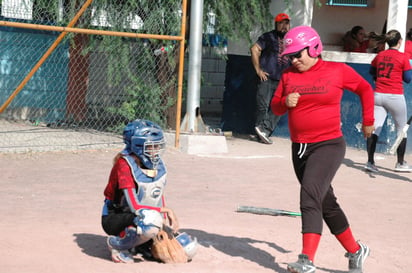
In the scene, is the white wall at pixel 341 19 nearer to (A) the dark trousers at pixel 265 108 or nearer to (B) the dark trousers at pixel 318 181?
(A) the dark trousers at pixel 265 108

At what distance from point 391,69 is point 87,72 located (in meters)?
5.69

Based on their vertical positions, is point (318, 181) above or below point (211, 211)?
above

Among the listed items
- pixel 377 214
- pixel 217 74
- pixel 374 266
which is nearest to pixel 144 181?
pixel 374 266

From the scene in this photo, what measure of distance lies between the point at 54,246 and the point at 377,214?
146 inches

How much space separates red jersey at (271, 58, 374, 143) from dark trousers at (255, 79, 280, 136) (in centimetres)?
707

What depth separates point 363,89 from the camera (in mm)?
5863

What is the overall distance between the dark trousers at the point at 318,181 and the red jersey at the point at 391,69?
503cm

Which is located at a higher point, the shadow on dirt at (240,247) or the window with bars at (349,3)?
the window with bars at (349,3)

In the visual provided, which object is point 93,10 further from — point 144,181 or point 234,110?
point 144,181

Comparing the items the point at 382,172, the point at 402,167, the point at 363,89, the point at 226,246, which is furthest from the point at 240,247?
the point at 402,167

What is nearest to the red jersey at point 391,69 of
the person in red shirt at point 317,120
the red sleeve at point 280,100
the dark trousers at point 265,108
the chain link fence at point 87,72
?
the dark trousers at point 265,108

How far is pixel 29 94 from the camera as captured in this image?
14086 mm

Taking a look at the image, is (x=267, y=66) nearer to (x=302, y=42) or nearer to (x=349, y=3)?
(x=349, y=3)

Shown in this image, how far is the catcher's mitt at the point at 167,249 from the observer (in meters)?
5.82
